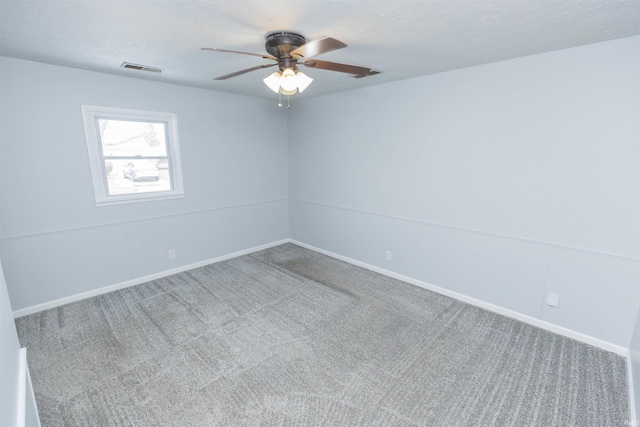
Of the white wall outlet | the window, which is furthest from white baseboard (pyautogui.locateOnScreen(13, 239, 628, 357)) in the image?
the window

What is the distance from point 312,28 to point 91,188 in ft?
9.63

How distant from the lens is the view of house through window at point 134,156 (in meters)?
3.34

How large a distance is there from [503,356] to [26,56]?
4833 millimetres

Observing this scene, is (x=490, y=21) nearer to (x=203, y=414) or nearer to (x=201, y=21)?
(x=201, y=21)

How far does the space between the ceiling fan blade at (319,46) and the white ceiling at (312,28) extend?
0.21 metres

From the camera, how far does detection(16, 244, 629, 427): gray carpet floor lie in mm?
1869

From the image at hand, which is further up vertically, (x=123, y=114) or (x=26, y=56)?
(x=26, y=56)

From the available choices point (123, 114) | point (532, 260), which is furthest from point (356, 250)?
point (123, 114)

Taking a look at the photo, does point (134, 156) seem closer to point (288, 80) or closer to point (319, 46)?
point (288, 80)

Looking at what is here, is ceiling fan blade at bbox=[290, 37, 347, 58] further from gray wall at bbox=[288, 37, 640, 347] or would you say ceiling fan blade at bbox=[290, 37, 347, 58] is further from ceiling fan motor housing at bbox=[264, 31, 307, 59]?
gray wall at bbox=[288, 37, 640, 347]

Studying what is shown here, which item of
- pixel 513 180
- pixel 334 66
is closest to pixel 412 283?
pixel 513 180

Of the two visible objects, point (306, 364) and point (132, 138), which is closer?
point (306, 364)

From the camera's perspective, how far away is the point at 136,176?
361 cm

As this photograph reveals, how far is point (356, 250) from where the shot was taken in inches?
168
